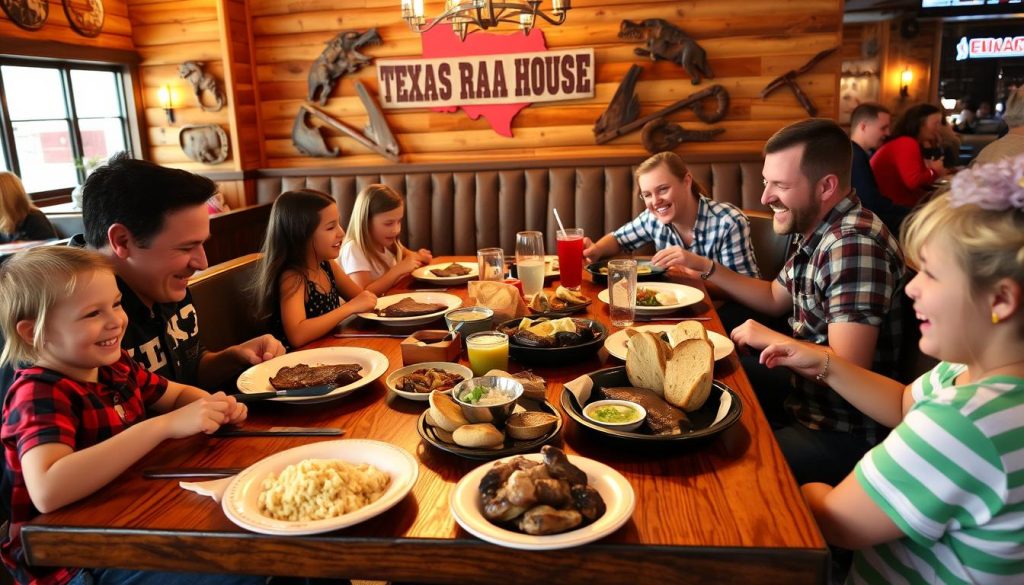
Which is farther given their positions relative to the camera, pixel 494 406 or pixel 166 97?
pixel 166 97

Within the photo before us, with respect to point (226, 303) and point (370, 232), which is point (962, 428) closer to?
point (226, 303)

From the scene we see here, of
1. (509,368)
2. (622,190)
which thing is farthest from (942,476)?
(622,190)

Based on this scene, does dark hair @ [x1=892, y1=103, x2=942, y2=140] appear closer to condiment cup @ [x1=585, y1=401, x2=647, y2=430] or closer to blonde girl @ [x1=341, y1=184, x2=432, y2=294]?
blonde girl @ [x1=341, y1=184, x2=432, y2=294]

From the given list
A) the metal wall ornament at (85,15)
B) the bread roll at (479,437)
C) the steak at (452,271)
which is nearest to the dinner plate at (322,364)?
the bread roll at (479,437)

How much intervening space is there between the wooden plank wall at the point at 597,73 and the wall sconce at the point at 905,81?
586cm

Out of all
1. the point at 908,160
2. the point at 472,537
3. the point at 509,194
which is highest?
the point at 908,160

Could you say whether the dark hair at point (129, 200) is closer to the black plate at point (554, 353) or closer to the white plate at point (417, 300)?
the white plate at point (417, 300)

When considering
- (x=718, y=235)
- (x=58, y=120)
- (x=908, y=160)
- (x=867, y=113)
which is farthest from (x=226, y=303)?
(x=908, y=160)

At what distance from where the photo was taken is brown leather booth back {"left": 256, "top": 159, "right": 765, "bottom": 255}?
4.67m

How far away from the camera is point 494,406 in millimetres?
1229

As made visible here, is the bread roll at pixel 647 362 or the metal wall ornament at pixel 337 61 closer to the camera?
the bread roll at pixel 647 362

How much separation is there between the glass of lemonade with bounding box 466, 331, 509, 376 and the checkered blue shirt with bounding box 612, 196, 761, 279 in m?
1.61

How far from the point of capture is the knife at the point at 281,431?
1.33 metres

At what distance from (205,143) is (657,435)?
5200 millimetres
